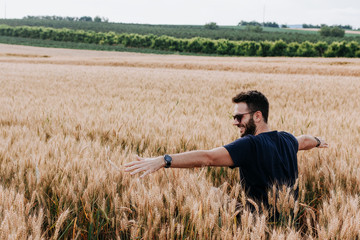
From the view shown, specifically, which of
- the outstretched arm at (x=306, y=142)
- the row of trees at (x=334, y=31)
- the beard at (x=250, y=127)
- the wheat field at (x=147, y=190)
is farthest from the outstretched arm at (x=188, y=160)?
the row of trees at (x=334, y=31)

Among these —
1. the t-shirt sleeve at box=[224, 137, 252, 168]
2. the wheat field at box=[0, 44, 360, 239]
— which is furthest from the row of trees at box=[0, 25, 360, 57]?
the t-shirt sleeve at box=[224, 137, 252, 168]

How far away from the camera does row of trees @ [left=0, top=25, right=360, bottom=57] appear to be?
5203cm

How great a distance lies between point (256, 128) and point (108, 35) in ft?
262

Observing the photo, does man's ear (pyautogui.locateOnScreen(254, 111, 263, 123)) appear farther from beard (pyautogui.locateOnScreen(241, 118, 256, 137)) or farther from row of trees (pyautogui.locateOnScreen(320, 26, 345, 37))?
row of trees (pyautogui.locateOnScreen(320, 26, 345, 37))

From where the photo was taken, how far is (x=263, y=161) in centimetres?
184

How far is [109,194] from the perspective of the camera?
5.65 feet

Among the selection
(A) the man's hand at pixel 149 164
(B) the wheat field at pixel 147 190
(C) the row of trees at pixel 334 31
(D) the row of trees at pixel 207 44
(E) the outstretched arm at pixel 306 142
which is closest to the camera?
(B) the wheat field at pixel 147 190

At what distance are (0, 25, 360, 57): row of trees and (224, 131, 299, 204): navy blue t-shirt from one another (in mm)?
56207

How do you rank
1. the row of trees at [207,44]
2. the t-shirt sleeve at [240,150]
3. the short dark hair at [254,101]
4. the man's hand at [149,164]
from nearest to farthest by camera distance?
the man's hand at [149,164] < the t-shirt sleeve at [240,150] < the short dark hair at [254,101] < the row of trees at [207,44]

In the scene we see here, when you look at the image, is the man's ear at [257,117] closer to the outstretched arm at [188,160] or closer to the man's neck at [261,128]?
the man's neck at [261,128]

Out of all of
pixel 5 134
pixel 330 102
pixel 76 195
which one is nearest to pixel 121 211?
pixel 76 195

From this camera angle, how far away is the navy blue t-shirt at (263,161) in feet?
5.87

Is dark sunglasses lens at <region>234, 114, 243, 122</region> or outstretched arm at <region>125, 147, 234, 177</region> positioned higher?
dark sunglasses lens at <region>234, 114, 243, 122</region>

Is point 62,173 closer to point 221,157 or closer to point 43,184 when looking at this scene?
point 43,184
